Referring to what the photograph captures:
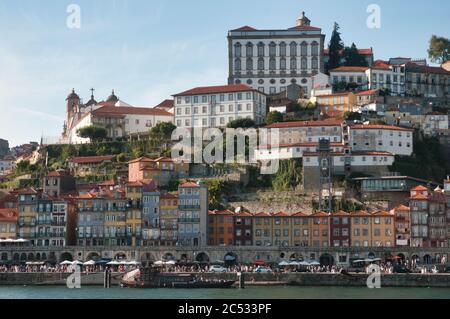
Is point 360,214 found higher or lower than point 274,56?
lower

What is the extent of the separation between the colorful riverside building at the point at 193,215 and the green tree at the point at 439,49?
204 ft

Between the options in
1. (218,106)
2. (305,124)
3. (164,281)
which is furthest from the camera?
(218,106)

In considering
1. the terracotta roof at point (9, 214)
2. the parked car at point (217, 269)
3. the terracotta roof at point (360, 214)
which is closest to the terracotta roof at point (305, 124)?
the terracotta roof at point (360, 214)

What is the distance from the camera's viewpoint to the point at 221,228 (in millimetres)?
78438

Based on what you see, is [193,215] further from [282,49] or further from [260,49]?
[282,49]

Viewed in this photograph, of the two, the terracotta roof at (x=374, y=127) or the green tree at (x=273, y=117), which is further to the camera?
the green tree at (x=273, y=117)

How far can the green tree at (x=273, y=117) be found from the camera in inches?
3945

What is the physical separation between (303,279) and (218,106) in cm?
4199

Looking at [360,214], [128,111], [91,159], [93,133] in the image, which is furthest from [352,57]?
[360,214]

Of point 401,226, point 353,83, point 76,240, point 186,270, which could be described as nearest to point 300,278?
point 186,270

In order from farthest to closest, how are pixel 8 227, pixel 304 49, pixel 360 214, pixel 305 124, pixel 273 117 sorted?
pixel 304 49, pixel 273 117, pixel 305 124, pixel 8 227, pixel 360 214

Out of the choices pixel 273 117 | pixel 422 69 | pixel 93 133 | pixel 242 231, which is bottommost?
pixel 242 231

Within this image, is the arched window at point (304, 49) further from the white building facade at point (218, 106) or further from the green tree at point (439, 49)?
the green tree at point (439, 49)
